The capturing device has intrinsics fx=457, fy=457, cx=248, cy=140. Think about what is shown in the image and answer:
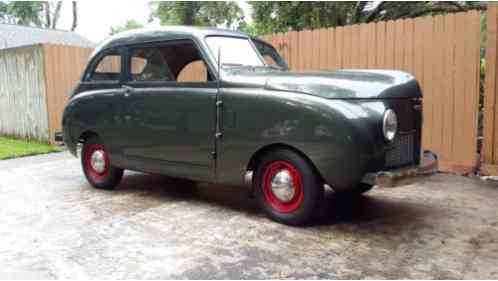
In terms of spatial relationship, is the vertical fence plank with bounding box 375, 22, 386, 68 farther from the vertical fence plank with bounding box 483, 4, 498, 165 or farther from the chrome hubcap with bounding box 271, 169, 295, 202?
the chrome hubcap with bounding box 271, 169, 295, 202

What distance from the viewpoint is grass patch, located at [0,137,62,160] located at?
27.9 feet

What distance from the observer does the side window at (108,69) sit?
5.41 m

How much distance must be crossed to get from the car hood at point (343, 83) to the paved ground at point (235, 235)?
1154 mm

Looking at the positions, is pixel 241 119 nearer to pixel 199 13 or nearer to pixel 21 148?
pixel 21 148

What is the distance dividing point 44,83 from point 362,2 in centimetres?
1113

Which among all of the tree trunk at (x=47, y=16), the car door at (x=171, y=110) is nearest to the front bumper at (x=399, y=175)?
the car door at (x=171, y=110)

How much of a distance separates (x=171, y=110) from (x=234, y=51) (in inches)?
35.6

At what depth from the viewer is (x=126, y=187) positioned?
5805 mm

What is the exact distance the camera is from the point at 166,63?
5.10 m

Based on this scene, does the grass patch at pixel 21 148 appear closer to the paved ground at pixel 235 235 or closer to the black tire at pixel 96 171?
the paved ground at pixel 235 235

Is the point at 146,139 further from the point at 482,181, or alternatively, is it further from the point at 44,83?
the point at 44,83

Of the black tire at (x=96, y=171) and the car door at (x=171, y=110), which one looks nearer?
the car door at (x=171, y=110)

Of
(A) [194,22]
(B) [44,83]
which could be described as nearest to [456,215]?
(B) [44,83]

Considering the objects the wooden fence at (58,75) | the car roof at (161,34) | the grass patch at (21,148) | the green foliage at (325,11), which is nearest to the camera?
the car roof at (161,34)
